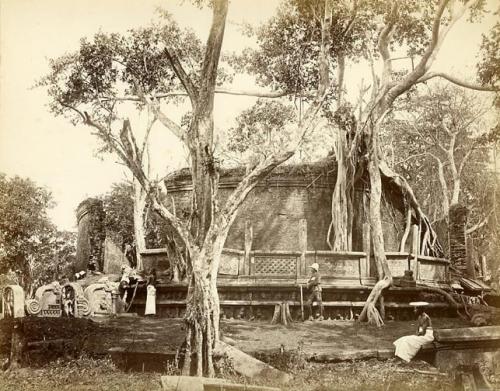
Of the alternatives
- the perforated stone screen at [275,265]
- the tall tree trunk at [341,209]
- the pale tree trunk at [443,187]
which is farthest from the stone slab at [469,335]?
the pale tree trunk at [443,187]

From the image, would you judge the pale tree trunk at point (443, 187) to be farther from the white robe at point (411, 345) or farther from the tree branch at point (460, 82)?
the white robe at point (411, 345)

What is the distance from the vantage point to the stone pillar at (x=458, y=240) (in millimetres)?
14930

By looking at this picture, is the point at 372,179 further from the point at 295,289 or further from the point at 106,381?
the point at 106,381

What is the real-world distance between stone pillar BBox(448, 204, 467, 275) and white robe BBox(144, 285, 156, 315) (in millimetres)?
8769

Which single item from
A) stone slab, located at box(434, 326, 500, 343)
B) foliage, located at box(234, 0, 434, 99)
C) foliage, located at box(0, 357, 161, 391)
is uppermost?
foliage, located at box(234, 0, 434, 99)

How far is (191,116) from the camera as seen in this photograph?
8352 mm

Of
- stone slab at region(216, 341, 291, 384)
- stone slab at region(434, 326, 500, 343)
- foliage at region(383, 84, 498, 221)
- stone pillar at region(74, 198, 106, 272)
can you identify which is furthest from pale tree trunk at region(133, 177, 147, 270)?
stone slab at region(434, 326, 500, 343)

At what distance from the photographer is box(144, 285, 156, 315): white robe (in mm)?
10977

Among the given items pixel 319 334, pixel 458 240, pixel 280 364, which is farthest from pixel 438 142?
pixel 280 364

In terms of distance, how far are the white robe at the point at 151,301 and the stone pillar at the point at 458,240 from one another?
8.77 metres

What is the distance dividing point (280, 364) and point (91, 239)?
14457 millimetres

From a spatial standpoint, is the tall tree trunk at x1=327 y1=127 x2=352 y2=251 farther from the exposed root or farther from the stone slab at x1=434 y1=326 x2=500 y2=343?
the stone slab at x1=434 y1=326 x2=500 y2=343

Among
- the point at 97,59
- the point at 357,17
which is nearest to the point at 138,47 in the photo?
the point at 97,59

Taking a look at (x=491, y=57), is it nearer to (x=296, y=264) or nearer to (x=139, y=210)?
(x=296, y=264)
